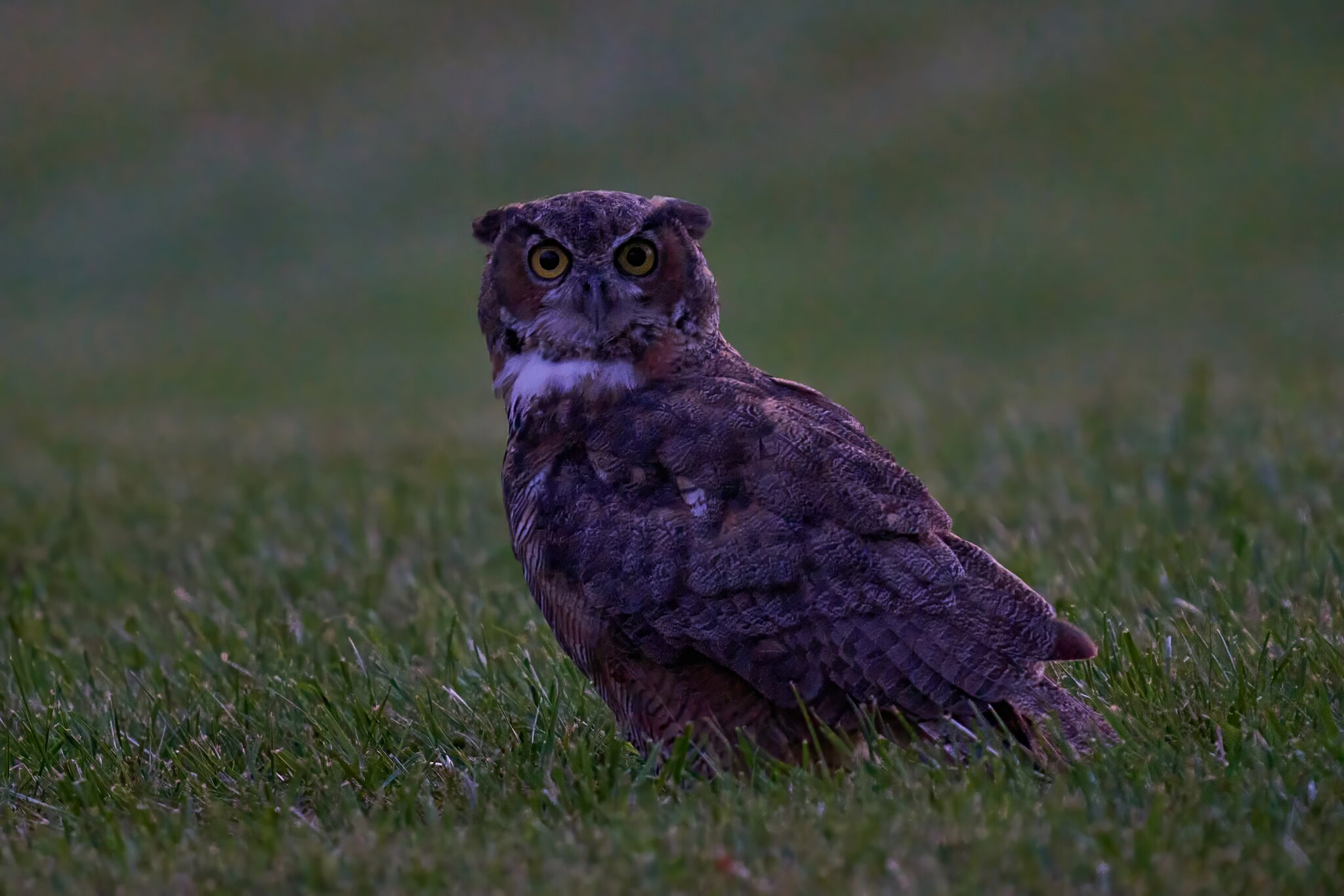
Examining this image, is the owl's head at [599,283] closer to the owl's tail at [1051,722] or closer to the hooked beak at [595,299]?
the hooked beak at [595,299]

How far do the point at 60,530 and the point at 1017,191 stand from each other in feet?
51.8

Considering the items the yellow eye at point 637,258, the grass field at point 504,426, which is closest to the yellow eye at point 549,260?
the yellow eye at point 637,258

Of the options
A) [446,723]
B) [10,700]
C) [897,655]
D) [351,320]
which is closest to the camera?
[897,655]

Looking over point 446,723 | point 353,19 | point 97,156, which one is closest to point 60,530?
point 446,723

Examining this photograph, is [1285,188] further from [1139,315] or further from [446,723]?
[446,723]

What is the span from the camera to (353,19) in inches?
1006

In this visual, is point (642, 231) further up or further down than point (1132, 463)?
A: further up

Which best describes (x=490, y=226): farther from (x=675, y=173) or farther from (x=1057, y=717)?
(x=675, y=173)

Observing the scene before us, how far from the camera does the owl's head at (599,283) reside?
412 cm

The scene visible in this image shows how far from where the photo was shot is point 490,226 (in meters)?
4.43

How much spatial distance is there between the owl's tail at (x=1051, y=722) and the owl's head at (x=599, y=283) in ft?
4.29

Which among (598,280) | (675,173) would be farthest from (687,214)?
(675,173)

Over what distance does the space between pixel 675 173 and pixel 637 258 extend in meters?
17.7

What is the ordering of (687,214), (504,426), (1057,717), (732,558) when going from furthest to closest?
(504,426) < (687,214) < (732,558) < (1057,717)
